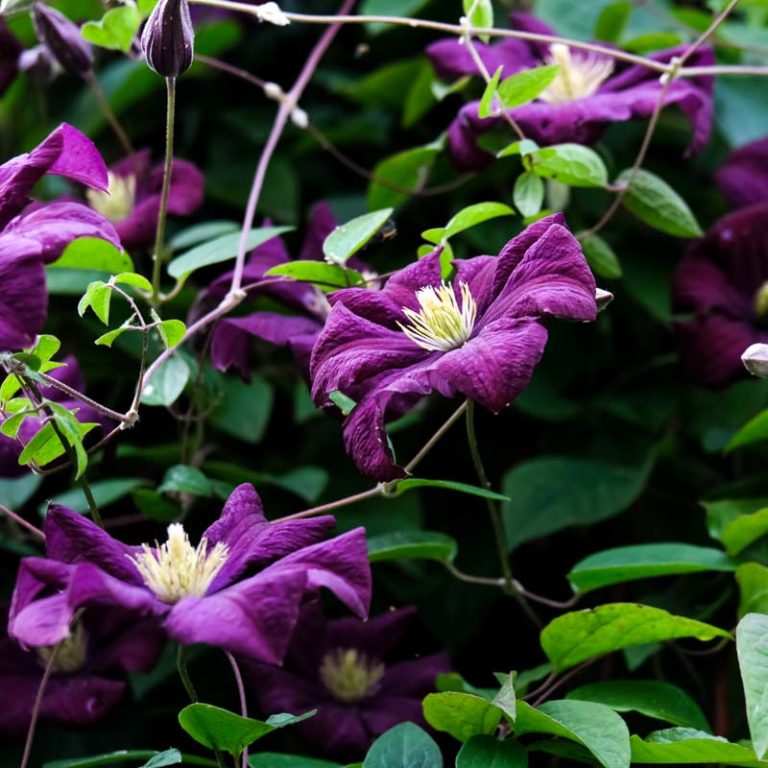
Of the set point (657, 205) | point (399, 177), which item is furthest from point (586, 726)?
point (399, 177)

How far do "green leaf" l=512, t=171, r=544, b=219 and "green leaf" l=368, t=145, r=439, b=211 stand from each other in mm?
159

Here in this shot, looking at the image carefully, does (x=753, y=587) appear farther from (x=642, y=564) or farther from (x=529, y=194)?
(x=529, y=194)

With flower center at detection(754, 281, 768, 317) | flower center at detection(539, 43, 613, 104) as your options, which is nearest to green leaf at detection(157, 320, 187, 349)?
flower center at detection(539, 43, 613, 104)

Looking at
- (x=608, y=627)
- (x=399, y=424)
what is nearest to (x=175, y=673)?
(x=399, y=424)

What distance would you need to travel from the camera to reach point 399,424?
2.73ft

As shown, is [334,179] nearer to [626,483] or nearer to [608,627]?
[626,483]

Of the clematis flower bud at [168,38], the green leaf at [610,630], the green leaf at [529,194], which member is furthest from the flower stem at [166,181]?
the green leaf at [610,630]

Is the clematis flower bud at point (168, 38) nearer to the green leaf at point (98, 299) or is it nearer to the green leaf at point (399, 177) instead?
the green leaf at point (98, 299)

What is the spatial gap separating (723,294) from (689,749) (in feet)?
1.41

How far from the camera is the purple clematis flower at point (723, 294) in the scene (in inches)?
34.4

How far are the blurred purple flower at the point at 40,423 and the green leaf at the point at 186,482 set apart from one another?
5 centimetres

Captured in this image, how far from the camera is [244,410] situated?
91cm

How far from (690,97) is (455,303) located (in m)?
0.29

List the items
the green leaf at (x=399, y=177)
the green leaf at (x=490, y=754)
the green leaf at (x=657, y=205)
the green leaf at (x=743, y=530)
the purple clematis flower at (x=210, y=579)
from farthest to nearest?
the green leaf at (x=399, y=177)
the green leaf at (x=657, y=205)
the green leaf at (x=743, y=530)
the green leaf at (x=490, y=754)
the purple clematis flower at (x=210, y=579)
